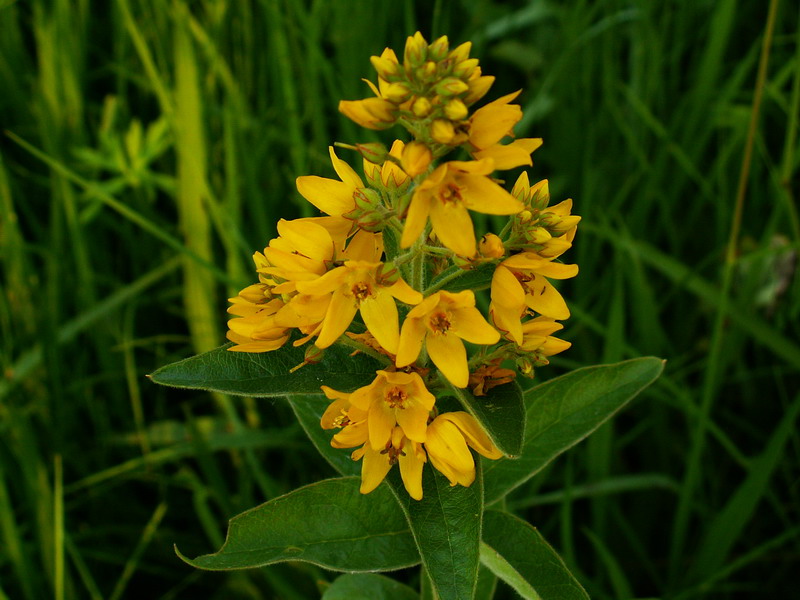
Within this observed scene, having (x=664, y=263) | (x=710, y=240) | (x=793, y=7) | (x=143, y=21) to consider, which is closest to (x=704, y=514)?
(x=664, y=263)

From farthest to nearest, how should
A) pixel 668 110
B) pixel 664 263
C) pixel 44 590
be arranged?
pixel 668 110 → pixel 664 263 → pixel 44 590

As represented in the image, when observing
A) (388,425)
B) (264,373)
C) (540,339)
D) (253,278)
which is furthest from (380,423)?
(253,278)

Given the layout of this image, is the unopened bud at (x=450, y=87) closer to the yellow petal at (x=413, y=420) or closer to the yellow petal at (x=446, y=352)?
the yellow petal at (x=446, y=352)

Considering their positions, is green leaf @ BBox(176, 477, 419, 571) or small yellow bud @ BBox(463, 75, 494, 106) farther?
green leaf @ BBox(176, 477, 419, 571)

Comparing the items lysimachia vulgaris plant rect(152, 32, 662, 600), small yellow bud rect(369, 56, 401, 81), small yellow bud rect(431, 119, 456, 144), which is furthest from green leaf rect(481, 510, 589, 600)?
small yellow bud rect(369, 56, 401, 81)

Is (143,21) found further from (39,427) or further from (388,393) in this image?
(388,393)

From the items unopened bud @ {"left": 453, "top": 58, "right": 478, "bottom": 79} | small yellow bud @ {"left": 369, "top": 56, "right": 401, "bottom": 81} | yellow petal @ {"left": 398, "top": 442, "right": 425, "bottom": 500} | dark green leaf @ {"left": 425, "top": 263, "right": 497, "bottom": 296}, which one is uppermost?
small yellow bud @ {"left": 369, "top": 56, "right": 401, "bottom": 81}

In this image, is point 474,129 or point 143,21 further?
point 143,21

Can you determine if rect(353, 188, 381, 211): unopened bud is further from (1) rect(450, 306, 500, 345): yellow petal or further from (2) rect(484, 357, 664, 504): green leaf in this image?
(2) rect(484, 357, 664, 504): green leaf
